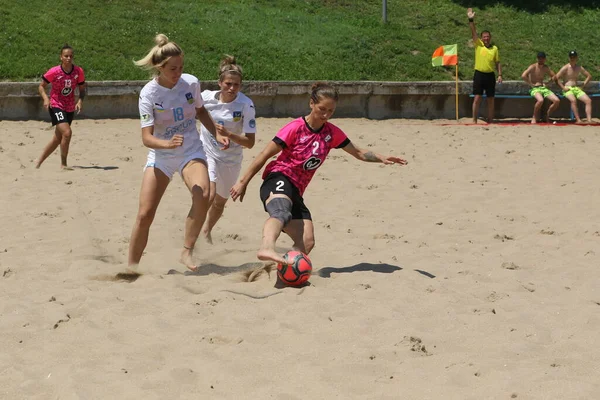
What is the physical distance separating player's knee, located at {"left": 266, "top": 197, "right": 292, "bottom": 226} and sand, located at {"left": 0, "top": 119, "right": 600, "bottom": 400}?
18.7 inches

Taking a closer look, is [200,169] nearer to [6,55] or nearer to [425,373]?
[425,373]

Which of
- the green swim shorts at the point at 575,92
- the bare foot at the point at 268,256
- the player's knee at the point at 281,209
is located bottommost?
the green swim shorts at the point at 575,92

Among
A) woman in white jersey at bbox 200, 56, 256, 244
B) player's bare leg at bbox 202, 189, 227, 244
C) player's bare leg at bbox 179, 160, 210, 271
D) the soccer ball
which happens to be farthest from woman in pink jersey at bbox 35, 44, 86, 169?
the soccer ball

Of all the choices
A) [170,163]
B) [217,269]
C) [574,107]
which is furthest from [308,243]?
[574,107]

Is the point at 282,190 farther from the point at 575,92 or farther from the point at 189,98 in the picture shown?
the point at 575,92

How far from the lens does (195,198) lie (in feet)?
21.7

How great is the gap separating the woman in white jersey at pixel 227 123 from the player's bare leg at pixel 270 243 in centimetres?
130

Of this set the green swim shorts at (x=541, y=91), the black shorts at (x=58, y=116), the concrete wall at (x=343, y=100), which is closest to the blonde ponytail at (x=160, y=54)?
the black shorts at (x=58, y=116)

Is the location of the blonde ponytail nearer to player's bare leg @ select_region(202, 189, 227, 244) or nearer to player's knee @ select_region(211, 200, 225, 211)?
player's knee @ select_region(211, 200, 225, 211)

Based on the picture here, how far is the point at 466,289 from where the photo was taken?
20.5ft

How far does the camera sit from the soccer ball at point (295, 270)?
6.12 meters

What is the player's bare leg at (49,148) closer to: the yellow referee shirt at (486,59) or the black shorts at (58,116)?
the black shorts at (58,116)

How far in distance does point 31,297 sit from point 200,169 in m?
1.49

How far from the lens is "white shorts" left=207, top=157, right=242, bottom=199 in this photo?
762cm
